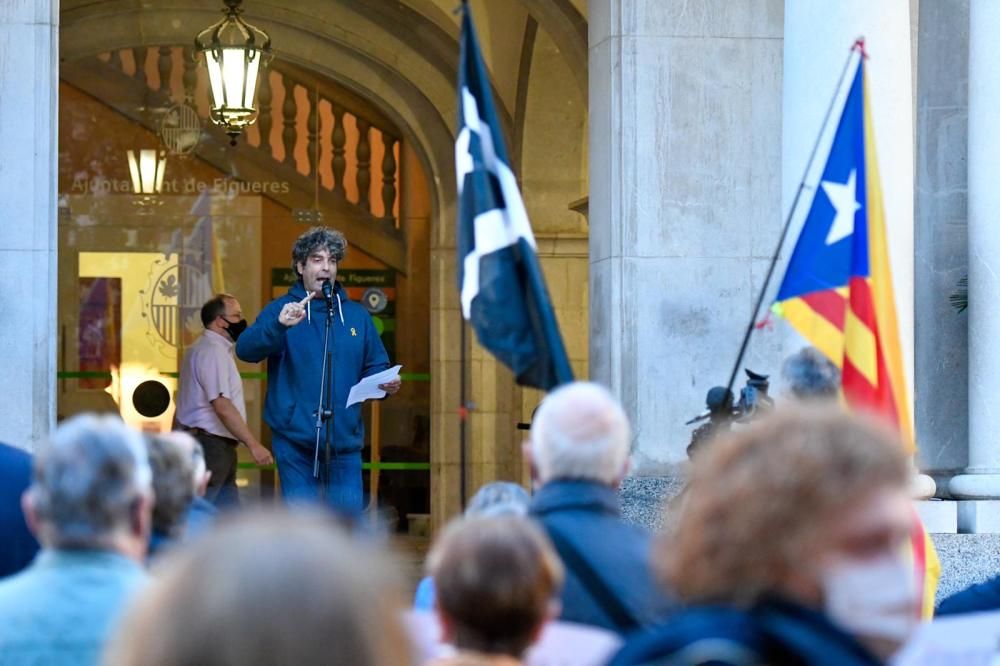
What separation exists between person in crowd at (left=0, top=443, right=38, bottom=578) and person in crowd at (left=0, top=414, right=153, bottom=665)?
153 cm

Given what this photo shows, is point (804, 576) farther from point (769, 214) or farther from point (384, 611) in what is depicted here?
point (769, 214)

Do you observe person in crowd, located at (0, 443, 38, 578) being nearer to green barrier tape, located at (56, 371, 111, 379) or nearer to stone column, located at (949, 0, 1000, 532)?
stone column, located at (949, 0, 1000, 532)

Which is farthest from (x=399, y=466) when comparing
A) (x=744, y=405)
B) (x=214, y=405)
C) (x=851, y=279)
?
(x=851, y=279)

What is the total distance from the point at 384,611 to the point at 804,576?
29.3 inches

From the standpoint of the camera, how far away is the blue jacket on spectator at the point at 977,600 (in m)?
4.88

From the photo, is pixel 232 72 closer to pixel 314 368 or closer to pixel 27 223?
pixel 27 223

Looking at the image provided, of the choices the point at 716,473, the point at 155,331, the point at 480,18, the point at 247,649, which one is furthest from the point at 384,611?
the point at 155,331

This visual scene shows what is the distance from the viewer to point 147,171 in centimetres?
1767

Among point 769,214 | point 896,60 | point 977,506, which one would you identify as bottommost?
point 977,506

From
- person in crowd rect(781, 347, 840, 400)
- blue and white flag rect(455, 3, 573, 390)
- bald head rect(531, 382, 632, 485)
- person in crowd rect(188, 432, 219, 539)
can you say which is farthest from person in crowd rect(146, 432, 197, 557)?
person in crowd rect(781, 347, 840, 400)

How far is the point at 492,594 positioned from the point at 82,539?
2.30 ft

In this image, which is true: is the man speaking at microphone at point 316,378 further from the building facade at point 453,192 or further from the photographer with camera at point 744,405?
the photographer with camera at point 744,405

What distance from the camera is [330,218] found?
712 inches

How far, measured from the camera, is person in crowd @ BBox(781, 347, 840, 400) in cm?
579
